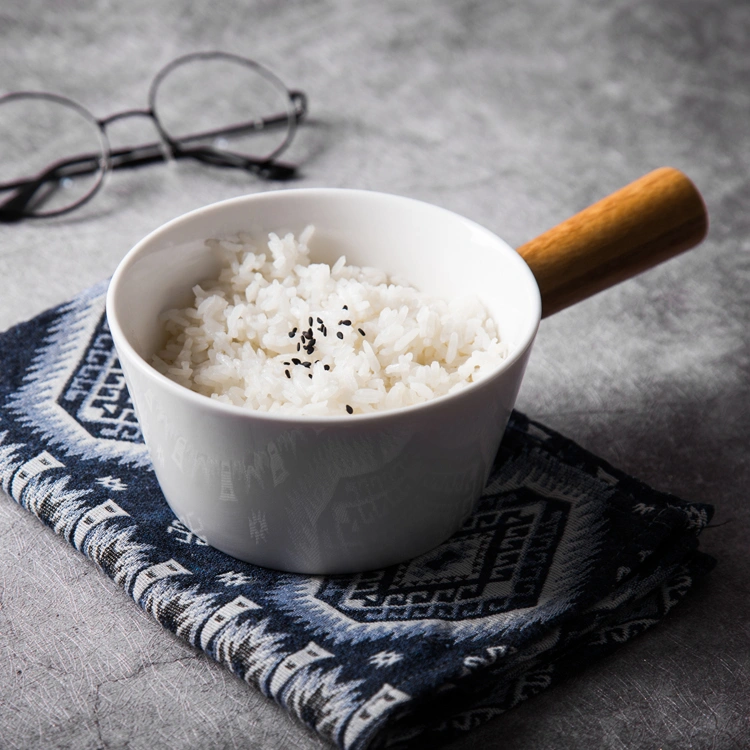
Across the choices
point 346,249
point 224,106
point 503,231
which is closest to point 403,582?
point 346,249

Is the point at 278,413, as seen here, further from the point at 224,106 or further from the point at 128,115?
the point at 224,106

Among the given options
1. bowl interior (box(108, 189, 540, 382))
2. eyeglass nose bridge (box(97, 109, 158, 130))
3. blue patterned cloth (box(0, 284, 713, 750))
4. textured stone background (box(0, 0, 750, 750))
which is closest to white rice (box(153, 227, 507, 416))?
bowl interior (box(108, 189, 540, 382))

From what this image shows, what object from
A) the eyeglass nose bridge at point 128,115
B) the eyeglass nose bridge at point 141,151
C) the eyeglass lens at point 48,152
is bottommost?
the eyeglass lens at point 48,152

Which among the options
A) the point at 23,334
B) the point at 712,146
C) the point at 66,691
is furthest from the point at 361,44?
the point at 66,691

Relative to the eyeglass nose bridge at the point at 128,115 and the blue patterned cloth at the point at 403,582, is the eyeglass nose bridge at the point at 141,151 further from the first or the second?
the blue patterned cloth at the point at 403,582

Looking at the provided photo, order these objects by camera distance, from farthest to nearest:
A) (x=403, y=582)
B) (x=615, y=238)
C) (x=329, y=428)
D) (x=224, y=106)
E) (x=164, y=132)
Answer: (x=224, y=106) < (x=164, y=132) < (x=615, y=238) < (x=403, y=582) < (x=329, y=428)

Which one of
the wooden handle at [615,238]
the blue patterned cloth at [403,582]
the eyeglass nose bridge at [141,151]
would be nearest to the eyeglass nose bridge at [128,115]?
the eyeglass nose bridge at [141,151]

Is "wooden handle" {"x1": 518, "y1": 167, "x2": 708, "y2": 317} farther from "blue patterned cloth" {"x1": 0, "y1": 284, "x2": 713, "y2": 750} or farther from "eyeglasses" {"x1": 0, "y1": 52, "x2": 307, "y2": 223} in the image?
"eyeglasses" {"x1": 0, "y1": 52, "x2": 307, "y2": 223}
